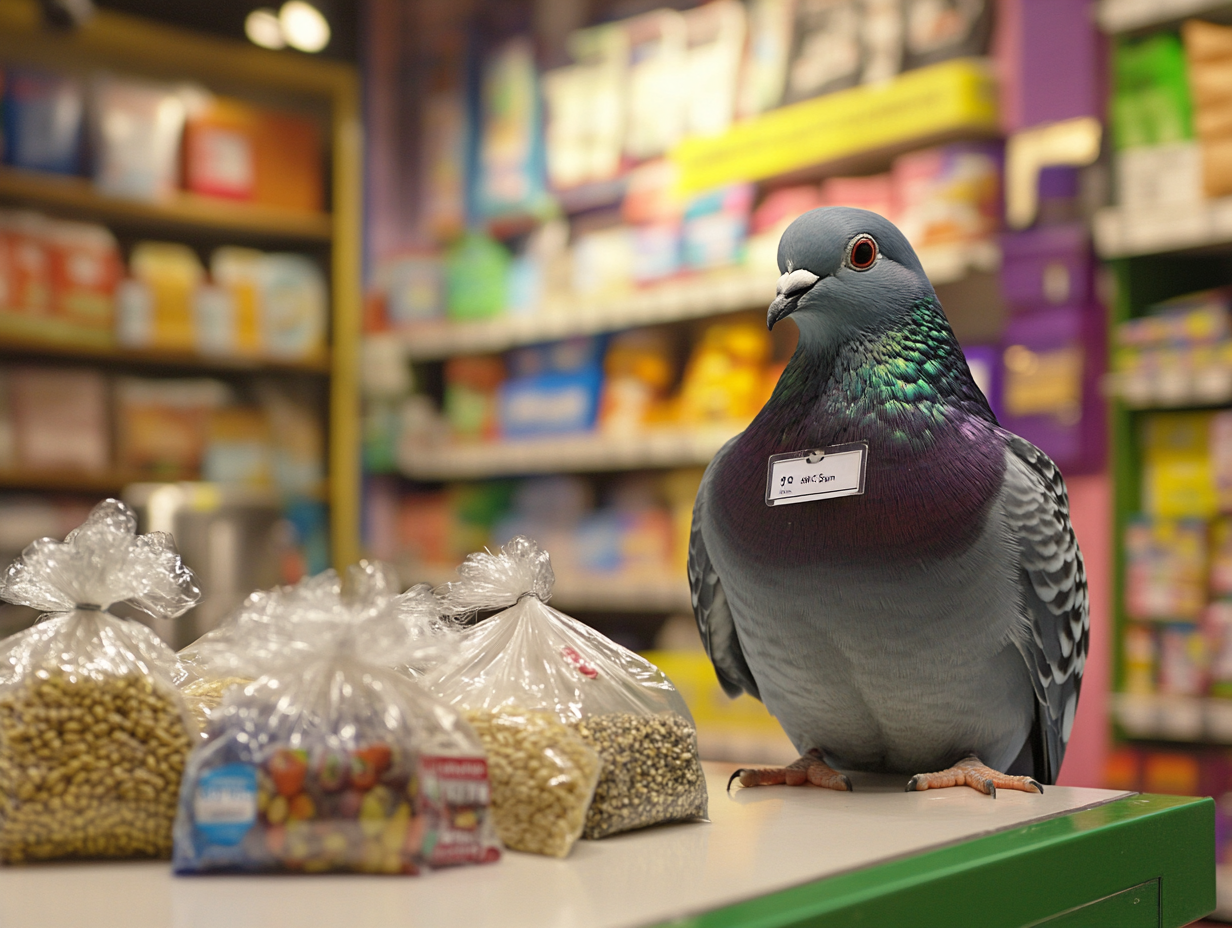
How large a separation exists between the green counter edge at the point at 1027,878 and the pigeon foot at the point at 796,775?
23 centimetres

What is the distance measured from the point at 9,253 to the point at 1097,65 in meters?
3.31

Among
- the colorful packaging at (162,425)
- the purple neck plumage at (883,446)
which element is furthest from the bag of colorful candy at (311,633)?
the colorful packaging at (162,425)

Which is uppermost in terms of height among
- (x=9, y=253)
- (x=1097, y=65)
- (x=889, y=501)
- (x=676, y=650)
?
(x=1097, y=65)

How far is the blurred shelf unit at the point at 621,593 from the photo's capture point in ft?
11.3

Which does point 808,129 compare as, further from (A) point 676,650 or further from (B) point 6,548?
Answer: (B) point 6,548

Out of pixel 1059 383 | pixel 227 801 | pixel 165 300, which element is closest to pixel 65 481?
pixel 165 300

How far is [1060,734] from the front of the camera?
1.17 meters

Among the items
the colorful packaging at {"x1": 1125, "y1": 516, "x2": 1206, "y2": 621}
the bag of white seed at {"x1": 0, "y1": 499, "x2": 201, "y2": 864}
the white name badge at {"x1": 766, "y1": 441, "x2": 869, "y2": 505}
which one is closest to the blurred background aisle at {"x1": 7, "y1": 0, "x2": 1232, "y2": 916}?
the colorful packaging at {"x1": 1125, "y1": 516, "x2": 1206, "y2": 621}

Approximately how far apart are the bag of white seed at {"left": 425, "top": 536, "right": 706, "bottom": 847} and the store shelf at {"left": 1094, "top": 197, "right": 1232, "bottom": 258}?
1958 mm

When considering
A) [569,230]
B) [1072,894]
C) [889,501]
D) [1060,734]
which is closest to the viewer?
[1072,894]

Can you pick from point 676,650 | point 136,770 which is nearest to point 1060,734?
point 136,770

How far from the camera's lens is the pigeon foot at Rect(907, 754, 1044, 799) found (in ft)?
3.40

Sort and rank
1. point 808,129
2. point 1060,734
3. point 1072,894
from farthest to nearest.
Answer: point 808,129 < point 1060,734 < point 1072,894

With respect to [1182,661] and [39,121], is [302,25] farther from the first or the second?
[1182,661]
